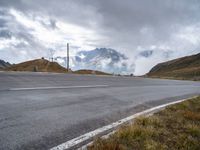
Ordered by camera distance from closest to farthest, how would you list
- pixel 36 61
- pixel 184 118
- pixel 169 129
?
1. pixel 169 129
2. pixel 184 118
3. pixel 36 61

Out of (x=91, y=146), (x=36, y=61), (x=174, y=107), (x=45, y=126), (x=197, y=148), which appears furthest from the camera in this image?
(x=36, y=61)

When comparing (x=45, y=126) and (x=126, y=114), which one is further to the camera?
(x=126, y=114)

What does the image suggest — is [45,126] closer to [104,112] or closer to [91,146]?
[91,146]

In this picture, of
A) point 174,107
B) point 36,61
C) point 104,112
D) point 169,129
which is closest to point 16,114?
point 104,112

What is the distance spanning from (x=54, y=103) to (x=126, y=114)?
1984 mm

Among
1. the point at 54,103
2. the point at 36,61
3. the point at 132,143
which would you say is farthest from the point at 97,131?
the point at 36,61

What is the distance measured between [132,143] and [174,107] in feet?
12.7

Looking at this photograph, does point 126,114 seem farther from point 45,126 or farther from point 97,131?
point 45,126

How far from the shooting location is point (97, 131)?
15.1ft

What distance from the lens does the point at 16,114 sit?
5180 mm

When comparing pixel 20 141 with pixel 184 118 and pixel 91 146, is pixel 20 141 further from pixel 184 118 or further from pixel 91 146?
pixel 184 118

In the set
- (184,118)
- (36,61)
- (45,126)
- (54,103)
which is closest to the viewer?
(45,126)

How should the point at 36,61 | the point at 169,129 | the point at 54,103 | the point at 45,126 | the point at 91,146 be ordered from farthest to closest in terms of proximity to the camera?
1. the point at 36,61
2. the point at 54,103
3. the point at 169,129
4. the point at 45,126
5. the point at 91,146

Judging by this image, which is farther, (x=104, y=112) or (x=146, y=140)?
(x=104, y=112)
